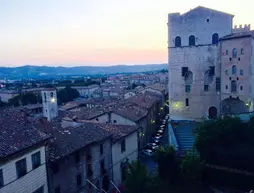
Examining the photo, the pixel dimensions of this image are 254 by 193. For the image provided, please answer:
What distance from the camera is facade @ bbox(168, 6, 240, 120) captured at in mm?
37938

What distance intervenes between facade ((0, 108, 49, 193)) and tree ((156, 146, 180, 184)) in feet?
35.7

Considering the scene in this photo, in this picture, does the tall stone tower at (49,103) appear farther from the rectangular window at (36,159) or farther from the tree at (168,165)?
the rectangular window at (36,159)

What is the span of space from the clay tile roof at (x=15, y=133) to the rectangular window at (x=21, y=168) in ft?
3.31

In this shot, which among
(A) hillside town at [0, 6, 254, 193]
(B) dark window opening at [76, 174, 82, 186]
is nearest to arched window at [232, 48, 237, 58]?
(A) hillside town at [0, 6, 254, 193]

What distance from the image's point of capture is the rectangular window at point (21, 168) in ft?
49.2

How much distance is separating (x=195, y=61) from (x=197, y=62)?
1.21 ft

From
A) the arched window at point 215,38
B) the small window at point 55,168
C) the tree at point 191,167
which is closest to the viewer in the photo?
the small window at point 55,168

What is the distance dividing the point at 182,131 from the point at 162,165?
1509 centimetres

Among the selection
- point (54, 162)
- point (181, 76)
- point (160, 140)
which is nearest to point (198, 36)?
point (181, 76)

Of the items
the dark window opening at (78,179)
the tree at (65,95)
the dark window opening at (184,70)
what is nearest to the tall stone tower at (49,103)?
the dark window opening at (184,70)

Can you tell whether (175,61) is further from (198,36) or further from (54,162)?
(54,162)

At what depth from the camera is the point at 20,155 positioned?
15.0 meters

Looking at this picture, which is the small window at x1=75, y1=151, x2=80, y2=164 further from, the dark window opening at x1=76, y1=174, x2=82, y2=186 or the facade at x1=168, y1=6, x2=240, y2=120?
the facade at x1=168, y1=6, x2=240, y2=120

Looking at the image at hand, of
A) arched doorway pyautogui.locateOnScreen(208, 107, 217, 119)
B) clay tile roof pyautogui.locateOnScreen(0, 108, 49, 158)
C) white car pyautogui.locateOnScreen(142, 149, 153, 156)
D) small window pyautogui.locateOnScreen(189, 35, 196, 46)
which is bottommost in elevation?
white car pyautogui.locateOnScreen(142, 149, 153, 156)
